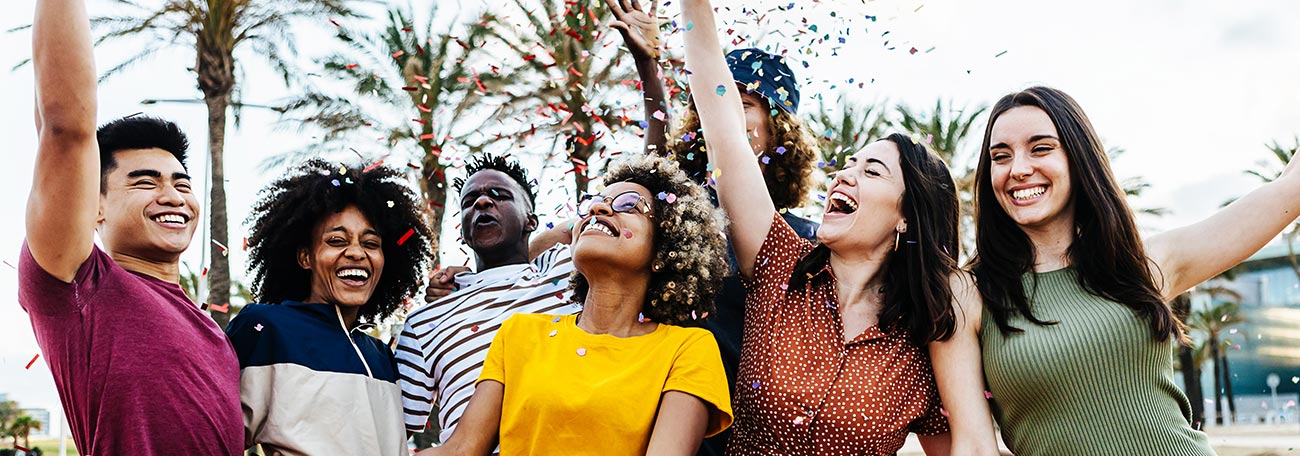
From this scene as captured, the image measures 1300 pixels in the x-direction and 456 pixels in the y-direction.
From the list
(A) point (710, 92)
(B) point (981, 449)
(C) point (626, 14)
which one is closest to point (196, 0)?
(C) point (626, 14)

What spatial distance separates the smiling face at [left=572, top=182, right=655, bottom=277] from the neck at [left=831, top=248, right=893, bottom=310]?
2.55 feet

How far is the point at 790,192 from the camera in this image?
19.2 feet

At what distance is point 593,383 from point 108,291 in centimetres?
175

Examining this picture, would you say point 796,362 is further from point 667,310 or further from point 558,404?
point 558,404

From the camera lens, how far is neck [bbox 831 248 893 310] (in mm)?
4656

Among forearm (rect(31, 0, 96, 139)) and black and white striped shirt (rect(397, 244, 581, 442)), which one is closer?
forearm (rect(31, 0, 96, 139))

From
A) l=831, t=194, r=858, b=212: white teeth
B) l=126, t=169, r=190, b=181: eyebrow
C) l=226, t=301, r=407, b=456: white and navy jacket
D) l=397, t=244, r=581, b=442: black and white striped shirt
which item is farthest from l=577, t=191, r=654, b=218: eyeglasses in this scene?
l=126, t=169, r=190, b=181: eyebrow

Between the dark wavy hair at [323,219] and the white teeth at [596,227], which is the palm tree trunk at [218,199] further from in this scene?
A: the white teeth at [596,227]

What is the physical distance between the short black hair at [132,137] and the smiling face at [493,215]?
167cm

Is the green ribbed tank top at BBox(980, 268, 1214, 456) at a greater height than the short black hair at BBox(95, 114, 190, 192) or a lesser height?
lesser

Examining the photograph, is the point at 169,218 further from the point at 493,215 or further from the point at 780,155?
the point at 780,155

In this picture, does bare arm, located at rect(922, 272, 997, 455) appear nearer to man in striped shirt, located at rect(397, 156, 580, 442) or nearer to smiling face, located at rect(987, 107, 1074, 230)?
smiling face, located at rect(987, 107, 1074, 230)

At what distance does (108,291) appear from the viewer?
4.08 metres

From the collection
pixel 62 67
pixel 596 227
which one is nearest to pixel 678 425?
pixel 596 227
